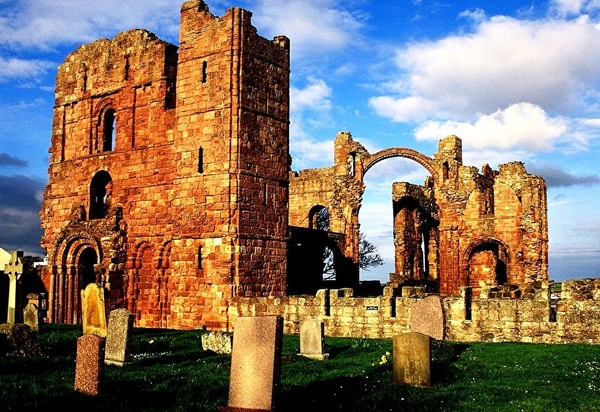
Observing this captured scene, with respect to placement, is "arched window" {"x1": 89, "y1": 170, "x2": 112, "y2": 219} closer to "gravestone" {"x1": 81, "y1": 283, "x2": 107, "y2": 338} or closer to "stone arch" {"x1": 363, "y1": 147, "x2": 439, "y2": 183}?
"gravestone" {"x1": 81, "y1": 283, "x2": 107, "y2": 338}

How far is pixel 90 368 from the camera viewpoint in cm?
972

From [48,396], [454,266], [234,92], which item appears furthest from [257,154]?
[454,266]

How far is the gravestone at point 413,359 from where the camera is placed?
1042 centimetres

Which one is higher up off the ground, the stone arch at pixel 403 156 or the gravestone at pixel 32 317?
the stone arch at pixel 403 156

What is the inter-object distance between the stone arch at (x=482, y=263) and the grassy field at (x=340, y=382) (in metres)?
22.6

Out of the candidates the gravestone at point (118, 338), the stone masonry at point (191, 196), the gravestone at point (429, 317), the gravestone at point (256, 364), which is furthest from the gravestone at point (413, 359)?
the stone masonry at point (191, 196)

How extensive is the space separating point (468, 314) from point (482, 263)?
72.7 feet

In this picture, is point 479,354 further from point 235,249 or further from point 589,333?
point 235,249

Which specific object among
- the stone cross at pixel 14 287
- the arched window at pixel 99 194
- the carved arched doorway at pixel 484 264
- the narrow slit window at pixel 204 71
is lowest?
the stone cross at pixel 14 287

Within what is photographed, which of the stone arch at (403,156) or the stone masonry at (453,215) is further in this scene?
the stone arch at (403,156)

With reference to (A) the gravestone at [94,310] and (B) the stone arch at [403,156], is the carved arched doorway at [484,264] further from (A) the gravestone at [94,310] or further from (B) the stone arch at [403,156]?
(A) the gravestone at [94,310]

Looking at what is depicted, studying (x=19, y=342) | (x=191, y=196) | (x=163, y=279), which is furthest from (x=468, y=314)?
(x=163, y=279)

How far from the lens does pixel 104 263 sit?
79.3 feet

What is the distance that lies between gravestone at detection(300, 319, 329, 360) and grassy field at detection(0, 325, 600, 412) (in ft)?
1.02
